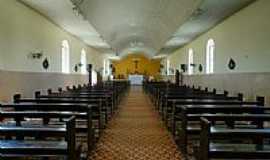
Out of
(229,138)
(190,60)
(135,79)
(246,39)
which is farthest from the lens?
(135,79)

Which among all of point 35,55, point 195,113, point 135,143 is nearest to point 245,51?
point 195,113

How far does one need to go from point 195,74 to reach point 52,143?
54.4 ft

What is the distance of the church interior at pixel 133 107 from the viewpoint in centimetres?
397

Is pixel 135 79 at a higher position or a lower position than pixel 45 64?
lower

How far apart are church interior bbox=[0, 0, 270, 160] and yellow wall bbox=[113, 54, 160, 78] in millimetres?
24312

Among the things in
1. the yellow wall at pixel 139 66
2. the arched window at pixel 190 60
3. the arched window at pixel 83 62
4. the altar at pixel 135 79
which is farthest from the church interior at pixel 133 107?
the yellow wall at pixel 139 66

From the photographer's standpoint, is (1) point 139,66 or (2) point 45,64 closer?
(2) point 45,64

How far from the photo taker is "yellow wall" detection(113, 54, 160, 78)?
45875 millimetres

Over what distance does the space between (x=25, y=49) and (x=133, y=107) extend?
4783 mm

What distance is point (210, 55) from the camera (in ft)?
54.6

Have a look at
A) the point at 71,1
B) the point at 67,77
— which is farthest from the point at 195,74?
the point at 71,1

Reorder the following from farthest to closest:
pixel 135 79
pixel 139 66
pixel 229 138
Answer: pixel 139 66
pixel 135 79
pixel 229 138

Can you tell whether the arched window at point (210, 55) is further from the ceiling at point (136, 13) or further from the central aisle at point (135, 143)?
the central aisle at point (135, 143)

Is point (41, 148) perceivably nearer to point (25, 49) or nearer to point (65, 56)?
point (25, 49)
